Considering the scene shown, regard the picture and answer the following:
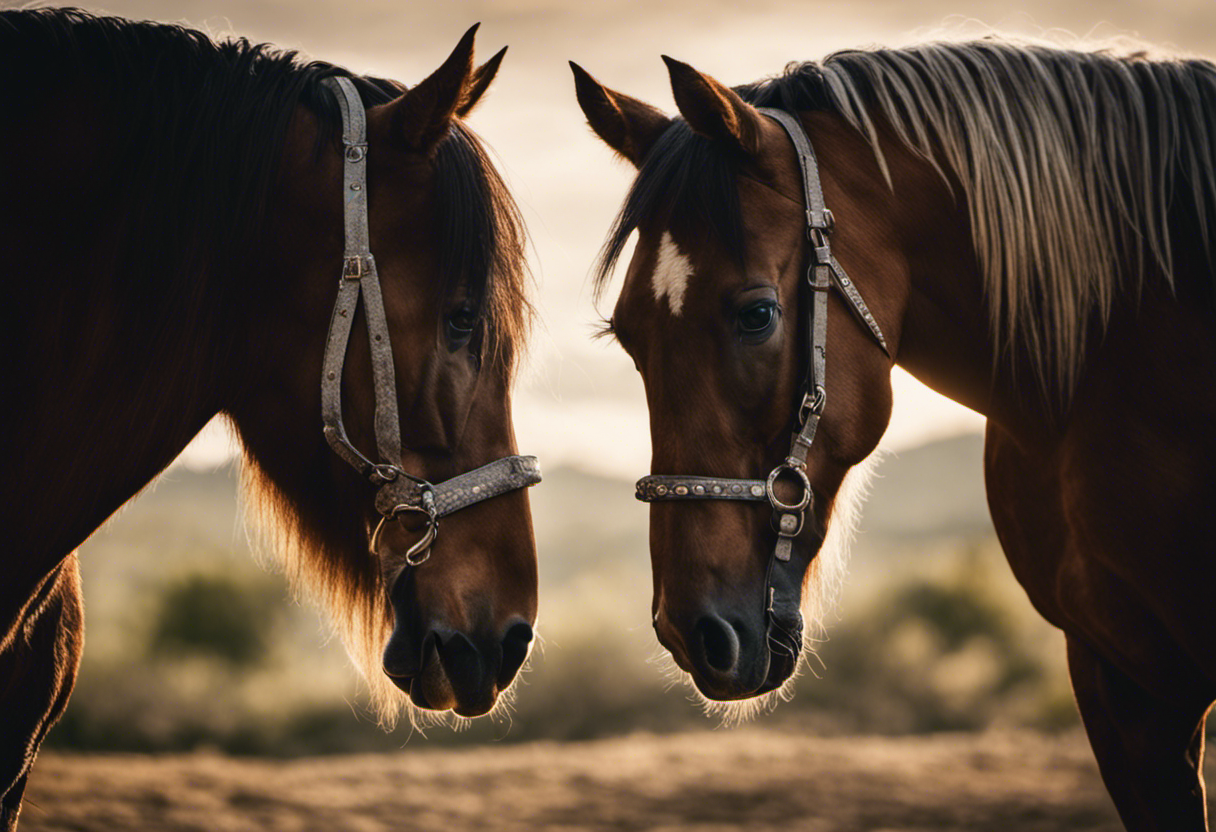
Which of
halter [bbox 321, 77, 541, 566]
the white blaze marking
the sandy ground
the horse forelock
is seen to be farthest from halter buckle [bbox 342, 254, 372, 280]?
the sandy ground

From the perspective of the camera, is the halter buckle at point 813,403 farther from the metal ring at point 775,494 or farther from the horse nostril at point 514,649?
the horse nostril at point 514,649

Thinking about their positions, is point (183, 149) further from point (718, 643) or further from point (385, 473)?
point (718, 643)

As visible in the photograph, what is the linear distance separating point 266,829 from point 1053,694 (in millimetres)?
5936

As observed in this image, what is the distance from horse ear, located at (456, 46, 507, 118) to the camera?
2.15 metres

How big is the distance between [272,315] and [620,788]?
470 centimetres

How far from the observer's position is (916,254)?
206cm

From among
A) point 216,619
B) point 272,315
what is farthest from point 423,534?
point 216,619

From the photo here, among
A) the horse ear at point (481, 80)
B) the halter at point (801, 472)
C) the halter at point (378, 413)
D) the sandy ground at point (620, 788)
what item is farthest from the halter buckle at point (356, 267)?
the sandy ground at point (620, 788)

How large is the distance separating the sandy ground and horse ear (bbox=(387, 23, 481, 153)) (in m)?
4.38

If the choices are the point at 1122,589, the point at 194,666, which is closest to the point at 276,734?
the point at 194,666

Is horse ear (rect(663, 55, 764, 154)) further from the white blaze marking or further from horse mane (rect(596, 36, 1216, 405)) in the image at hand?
the white blaze marking

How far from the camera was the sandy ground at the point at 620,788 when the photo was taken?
501cm

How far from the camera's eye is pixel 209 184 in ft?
6.11

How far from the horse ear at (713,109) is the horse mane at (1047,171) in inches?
2.5
